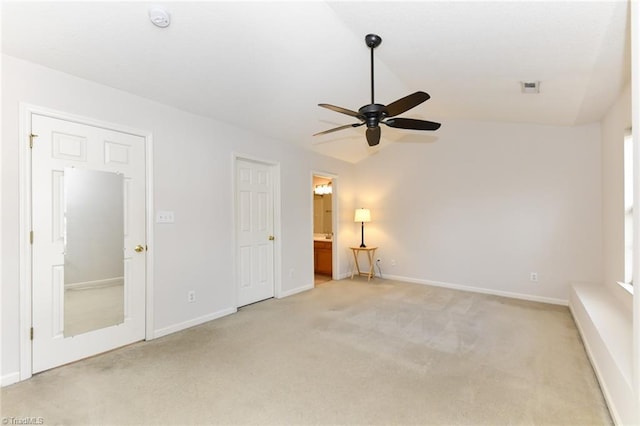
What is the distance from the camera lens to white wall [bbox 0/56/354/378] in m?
2.32

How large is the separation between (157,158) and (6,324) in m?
1.84

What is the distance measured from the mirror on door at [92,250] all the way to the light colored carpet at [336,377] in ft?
1.33

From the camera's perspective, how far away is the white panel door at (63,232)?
247cm

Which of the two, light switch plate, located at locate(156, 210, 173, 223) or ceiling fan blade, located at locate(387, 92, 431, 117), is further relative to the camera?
light switch plate, located at locate(156, 210, 173, 223)

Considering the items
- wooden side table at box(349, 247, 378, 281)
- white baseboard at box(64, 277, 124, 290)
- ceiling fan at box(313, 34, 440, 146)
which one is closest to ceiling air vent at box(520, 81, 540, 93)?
ceiling fan at box(313, 34, 440, 146)

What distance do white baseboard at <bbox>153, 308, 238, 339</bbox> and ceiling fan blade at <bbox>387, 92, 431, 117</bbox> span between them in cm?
310

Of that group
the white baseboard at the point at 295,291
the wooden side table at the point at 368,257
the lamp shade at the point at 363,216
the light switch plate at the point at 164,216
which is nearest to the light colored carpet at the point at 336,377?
the white baseboard at the point at 295,291

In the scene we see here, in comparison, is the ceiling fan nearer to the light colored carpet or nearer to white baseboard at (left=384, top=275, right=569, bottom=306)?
the light colored carpet

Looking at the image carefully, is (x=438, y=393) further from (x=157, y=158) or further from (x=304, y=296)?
(x=157, y=158)

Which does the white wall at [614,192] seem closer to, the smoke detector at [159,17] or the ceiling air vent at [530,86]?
the ceiling air vent at [530,86]

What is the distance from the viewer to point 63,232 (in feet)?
8.59

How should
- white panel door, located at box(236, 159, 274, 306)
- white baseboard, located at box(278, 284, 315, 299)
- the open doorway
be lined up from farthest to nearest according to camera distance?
the open doorway < white baseboard, located at box(278, 284, 315, 299) < white panel door, located at box(236, 159, 274, 306)

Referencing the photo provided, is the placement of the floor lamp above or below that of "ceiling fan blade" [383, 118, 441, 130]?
below

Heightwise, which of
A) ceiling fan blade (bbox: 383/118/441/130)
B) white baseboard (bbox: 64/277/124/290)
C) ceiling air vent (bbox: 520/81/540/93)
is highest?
ceiling air vent (bbox: 520/81/540/93)
